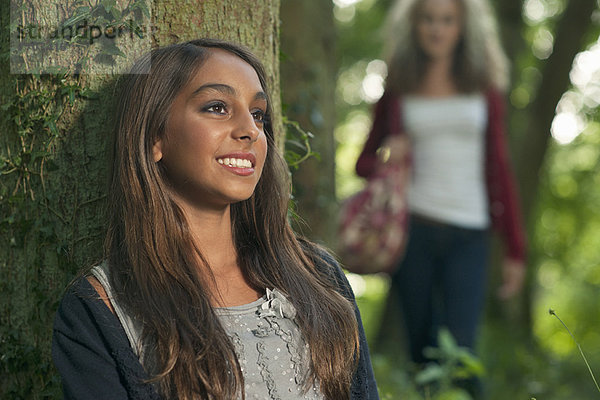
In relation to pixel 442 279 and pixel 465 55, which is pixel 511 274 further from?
pixel 465 55

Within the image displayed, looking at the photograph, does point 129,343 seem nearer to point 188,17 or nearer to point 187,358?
point 187,358

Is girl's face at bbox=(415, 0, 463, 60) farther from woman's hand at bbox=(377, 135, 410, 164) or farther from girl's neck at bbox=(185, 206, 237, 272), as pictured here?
girl's neck at bbox=(185, 206, 237, 272)

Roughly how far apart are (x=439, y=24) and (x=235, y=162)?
10.9 ft

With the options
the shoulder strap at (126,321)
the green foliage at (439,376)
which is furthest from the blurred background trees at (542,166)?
the shoulder strap at (126,321)

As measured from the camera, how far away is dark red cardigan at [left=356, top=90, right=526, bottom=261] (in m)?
5.41

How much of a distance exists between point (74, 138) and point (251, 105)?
62 cm

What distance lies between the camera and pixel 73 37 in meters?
2.69

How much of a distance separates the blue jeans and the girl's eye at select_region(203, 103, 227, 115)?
2990 millimetres

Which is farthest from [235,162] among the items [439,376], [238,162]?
[439,376]

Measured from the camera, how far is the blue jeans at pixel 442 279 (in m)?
5.29

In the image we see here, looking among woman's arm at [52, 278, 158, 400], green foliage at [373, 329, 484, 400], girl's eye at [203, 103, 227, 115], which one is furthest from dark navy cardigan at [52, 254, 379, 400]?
green foliage at [373, 329, 484, 400]

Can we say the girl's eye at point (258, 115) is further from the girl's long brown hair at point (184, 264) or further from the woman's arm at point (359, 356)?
the woman's arm at point (359, 356)

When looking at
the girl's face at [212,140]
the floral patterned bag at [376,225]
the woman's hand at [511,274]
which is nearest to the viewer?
the girl's face at [212,140]

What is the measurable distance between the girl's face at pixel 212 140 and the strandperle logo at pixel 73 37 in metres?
0.37
